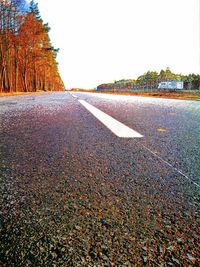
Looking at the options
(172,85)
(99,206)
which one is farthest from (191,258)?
(172,85)

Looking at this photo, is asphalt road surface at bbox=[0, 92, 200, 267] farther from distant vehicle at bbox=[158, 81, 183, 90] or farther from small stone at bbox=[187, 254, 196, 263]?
distant vehicle at bbox=[158, 81, 183, 90]

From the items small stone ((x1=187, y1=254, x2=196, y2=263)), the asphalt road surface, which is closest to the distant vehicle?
the asphalt road surface

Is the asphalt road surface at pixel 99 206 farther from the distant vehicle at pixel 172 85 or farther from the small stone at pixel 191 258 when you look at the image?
the distant vehicle at pixel 172 85

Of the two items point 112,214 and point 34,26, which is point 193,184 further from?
point 34,26

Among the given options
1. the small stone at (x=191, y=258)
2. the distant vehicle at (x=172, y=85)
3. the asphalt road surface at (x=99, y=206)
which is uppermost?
the distant vehicle at (x=172, y=85)

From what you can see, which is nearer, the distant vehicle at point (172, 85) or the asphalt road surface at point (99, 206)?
the asphalt road surface at point (99, 206)

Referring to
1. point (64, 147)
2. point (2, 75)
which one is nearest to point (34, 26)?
point (2, 75)

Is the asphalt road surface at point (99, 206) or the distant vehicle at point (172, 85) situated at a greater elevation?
the distant vehicle at point (172, 85)

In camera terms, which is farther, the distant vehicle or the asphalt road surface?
the distant vehicle

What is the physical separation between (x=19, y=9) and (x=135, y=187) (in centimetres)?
2771

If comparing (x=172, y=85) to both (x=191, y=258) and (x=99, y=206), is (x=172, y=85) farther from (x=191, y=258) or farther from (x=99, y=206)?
(x=191, y=258)

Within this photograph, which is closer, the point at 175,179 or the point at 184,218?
the point at 184,218

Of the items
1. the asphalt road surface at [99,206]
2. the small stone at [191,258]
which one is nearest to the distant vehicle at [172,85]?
the asphalt road surface at [99,206]

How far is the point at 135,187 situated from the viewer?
3.58ft
